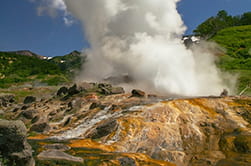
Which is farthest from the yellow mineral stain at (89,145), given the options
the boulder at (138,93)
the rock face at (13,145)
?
the boulder at (138,93)

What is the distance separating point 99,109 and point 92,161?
12.5m

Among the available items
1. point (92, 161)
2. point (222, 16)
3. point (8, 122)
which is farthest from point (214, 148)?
point (222, 16)

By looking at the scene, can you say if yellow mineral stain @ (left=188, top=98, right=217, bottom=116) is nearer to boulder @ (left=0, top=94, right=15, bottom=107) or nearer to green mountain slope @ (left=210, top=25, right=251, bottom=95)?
green mountain slope @ (left=210, top=25, right=251, bottom=95)

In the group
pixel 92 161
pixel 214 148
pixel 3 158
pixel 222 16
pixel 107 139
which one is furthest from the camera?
pixel 222 16

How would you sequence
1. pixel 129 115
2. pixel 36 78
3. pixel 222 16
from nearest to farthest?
pixel 129 115 < pixel 36 78 < pixel 222 16

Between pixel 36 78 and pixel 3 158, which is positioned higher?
pixel 36 78

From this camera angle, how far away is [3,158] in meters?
8.62

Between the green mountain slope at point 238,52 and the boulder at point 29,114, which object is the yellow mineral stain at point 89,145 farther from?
the green mountain slope at point 238,52

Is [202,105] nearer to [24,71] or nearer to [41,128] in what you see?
[41,128]

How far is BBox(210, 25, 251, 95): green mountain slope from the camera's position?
48.5 m

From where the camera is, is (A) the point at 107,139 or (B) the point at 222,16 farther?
Answer: (B) the point at 222,16

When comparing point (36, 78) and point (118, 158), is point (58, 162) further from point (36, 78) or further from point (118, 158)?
point (36, 78)

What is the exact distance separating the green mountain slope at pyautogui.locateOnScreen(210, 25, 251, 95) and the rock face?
123 ft

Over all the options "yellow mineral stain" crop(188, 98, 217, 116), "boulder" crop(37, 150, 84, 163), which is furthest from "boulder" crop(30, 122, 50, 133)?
"yellow mineral stain" crop(188, 98, 217, 116)
